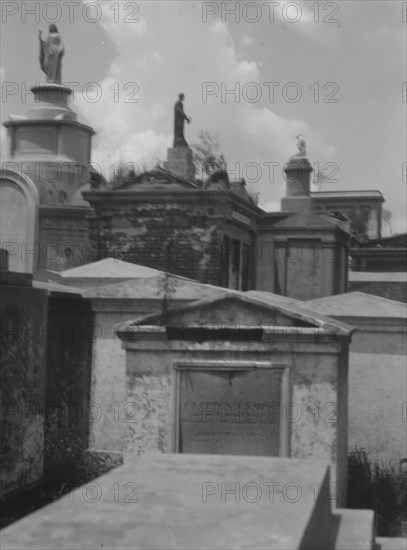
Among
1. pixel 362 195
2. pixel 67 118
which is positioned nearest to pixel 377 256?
pixel 67 118

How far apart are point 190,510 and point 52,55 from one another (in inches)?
801

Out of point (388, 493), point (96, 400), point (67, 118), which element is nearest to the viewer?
point (388, 493)

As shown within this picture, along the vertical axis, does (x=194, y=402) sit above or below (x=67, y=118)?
below

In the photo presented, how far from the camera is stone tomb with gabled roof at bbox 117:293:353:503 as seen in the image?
7.03 meters

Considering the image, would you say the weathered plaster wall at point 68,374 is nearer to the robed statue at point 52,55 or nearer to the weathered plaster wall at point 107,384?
the weathered plaster wall at point 107,384

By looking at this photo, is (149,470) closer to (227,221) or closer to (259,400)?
(259,400)

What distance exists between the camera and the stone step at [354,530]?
4.59 metres

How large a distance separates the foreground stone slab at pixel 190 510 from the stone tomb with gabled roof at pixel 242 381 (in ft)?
6.63

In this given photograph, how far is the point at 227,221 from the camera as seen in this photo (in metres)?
15.1

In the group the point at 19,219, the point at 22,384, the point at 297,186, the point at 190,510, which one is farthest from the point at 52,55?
the point at 190,510

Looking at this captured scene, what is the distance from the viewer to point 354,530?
16.0 feet

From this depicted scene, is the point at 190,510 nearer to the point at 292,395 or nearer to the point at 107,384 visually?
→ the point at 292,395

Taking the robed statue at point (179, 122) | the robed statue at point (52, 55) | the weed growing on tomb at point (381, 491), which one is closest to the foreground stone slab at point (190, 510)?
the weed growing on tomb at point (381, 491)

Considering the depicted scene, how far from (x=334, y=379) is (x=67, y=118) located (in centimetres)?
1621
